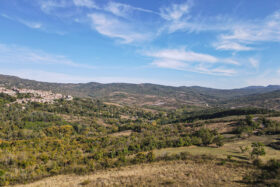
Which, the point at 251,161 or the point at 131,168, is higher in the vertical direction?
the point at 251,161

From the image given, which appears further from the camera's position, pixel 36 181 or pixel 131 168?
pixel 131 168

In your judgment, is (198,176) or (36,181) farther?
(36,181)

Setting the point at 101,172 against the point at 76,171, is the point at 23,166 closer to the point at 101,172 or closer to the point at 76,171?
the point at 76,171

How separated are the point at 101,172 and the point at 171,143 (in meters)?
27.1

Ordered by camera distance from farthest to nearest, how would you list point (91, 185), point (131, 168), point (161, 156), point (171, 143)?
point (171, 143) → point (161, 156) → point (131, 168) → point (91, 185)

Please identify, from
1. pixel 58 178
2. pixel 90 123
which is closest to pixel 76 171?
pixel 58 178

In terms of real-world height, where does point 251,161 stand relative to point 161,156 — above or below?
above

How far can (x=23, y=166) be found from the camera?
4394 cm

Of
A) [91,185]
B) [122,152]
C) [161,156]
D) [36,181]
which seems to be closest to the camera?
[91,185]

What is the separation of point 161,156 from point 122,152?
1347 cm

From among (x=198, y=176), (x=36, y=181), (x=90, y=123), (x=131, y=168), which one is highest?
(x=198, y=176)

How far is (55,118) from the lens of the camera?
122 meters

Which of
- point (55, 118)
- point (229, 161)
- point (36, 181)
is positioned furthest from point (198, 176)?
point (55, 118)

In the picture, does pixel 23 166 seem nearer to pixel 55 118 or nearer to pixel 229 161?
pixel 229 161
